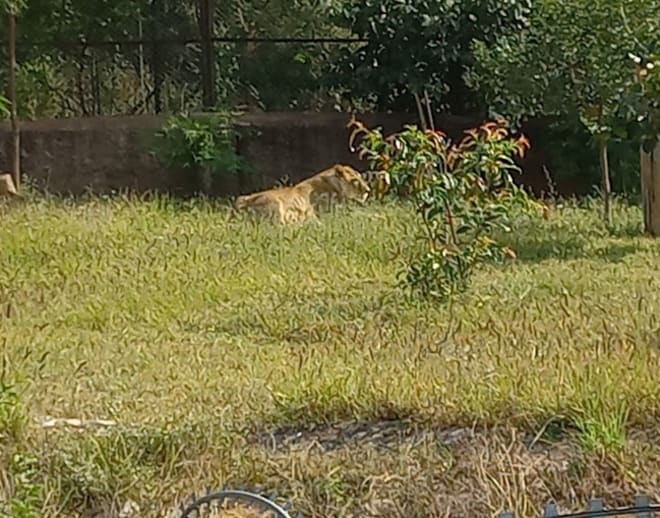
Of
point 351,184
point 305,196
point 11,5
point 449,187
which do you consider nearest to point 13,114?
point 11,5

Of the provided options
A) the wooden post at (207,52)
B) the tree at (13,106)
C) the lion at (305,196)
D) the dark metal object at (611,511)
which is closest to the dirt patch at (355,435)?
the dark metal object at (611,511)

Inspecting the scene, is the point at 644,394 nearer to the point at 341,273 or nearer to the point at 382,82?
the point at 341,273

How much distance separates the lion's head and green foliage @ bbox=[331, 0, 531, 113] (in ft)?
6.69

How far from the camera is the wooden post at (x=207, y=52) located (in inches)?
464

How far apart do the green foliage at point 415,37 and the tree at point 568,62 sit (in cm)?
50

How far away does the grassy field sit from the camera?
3.69 meters

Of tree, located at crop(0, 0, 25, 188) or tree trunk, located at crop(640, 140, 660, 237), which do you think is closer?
tree trunk, located at crop(640, 140, 660, 237)

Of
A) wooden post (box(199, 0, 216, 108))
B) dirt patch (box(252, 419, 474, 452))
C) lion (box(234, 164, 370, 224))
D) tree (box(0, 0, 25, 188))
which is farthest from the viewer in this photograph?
wooden post (box(199, 0, 216, 108))

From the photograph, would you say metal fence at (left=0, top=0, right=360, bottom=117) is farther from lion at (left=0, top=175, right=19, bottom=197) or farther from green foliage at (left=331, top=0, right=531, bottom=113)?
lion at (left=0, top=175, right=19, bottom=197)

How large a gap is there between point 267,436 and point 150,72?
8612 millimetres

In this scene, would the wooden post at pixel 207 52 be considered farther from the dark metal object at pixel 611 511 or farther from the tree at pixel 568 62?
the dark metal object at pixel 611 511

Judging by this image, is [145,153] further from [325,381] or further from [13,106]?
[325,381]

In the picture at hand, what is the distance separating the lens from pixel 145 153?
11391 mm

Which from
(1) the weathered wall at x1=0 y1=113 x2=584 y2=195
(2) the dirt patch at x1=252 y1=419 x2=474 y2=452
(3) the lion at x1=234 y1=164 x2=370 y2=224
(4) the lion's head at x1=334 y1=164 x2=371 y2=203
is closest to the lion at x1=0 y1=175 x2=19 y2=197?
(1) the weathered wall at x1=0 y1=113 x2=584 y2=195
